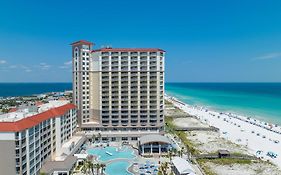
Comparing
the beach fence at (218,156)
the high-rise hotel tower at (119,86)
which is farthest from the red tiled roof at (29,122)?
the beach fence at (218,156)

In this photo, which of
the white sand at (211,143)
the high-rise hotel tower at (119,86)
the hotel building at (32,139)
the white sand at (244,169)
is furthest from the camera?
the high-rise hotel tower at (119,86)

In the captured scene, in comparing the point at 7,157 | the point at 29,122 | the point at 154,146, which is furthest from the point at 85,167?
the point at 154,146

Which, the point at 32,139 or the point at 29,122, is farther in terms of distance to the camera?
the point at 32,139

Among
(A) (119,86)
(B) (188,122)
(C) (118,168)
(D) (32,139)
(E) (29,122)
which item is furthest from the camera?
(B) (188,122)

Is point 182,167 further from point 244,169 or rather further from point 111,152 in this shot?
point 111,152

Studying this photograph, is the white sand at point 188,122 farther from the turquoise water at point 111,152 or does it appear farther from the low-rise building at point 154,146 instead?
the turquoise water at point 111,152

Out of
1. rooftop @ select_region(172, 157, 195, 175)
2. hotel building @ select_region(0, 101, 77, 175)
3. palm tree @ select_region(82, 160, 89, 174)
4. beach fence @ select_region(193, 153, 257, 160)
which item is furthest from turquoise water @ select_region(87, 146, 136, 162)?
beach fence @ select_region(193, 153, 257, 160)
